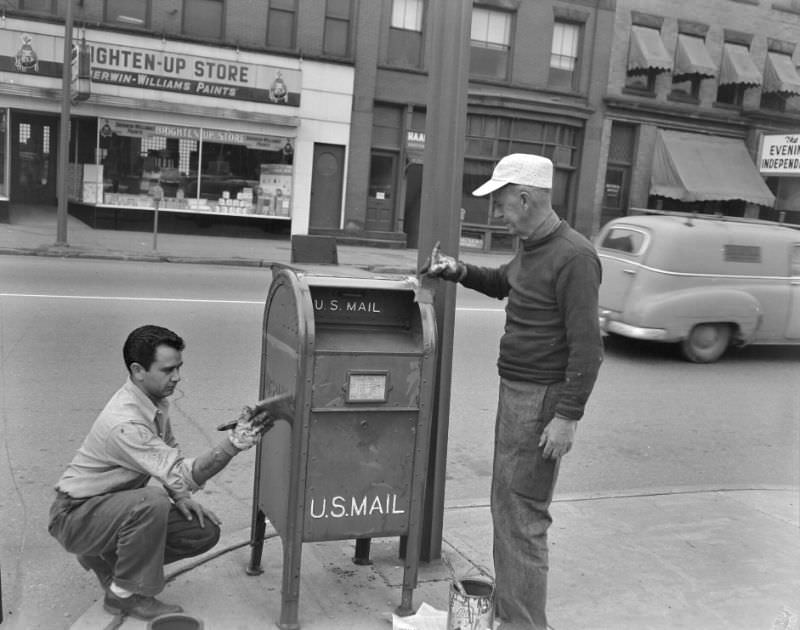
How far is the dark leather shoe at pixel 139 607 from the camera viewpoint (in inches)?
148

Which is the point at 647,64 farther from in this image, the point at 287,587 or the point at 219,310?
the point at 287,587

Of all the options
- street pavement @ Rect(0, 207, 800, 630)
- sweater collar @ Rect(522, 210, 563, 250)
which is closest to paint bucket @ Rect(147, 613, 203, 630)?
street pavement @ Rect(0, 207, 800, 630)

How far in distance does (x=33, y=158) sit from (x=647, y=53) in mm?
17120

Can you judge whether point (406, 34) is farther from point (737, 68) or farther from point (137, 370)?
point (137, 370)

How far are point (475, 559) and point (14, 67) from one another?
1867 cm

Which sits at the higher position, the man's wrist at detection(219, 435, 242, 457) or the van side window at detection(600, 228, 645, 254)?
the van side window at detection(600, 228, 645, 254)

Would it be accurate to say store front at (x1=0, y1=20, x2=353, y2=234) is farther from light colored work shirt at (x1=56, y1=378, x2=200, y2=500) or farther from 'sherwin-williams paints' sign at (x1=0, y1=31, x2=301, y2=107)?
light colored work shirt at (x1=56, y1=378, x2=200, y2=500)

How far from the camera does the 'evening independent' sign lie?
25.7m

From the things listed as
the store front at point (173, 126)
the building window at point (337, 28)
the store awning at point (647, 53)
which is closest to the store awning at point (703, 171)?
the store awning at point (647, 53)

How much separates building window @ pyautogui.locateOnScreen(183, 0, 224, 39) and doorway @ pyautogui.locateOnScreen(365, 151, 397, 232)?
5.30 meters

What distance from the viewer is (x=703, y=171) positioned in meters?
26.2

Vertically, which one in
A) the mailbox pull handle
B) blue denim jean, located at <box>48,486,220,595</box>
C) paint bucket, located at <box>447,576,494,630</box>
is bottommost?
paint bucket, located at <box>447,576,494,630</box>

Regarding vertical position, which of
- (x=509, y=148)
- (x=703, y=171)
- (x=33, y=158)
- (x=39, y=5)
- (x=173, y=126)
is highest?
(x=39, y=5)

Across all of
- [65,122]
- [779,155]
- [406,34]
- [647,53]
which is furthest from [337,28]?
[779,155]
